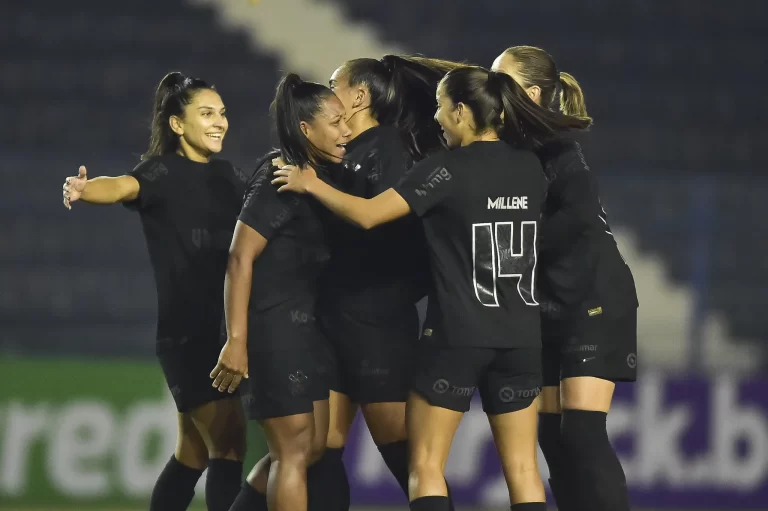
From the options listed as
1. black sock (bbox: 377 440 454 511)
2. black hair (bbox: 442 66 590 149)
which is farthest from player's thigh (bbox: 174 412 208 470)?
black hair (bbox: 442 66 590 149)

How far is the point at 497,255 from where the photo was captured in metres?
3.51

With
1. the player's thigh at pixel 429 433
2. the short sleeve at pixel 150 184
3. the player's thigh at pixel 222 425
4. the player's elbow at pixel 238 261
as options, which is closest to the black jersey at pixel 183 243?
the short sleeve at pixel 150 184

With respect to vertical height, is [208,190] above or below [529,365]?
above

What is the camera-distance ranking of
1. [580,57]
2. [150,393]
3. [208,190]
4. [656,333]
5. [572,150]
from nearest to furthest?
[572,150], [208,190], [150,393], [656,333], [580,57]

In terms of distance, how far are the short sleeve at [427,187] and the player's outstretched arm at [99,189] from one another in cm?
99

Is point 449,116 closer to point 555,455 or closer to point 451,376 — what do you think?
point 451,376

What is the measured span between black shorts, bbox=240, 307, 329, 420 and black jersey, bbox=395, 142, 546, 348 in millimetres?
428

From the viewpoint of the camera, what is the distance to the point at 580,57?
10109 mm

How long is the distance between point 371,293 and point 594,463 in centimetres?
85

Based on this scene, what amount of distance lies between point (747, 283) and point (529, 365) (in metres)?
4.19

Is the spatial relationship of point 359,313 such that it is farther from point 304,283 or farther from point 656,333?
point 656,333

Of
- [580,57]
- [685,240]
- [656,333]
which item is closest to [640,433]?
[656,333]

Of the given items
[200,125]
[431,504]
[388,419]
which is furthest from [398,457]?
[200,125]

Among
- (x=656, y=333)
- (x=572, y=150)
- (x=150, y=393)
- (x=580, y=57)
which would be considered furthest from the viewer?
(x=580, y=57)
